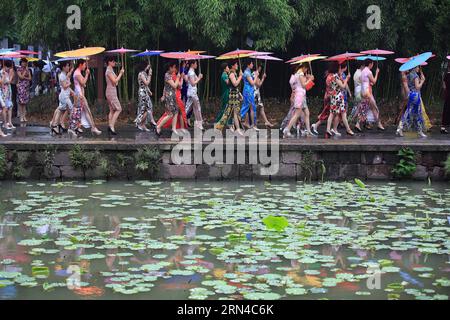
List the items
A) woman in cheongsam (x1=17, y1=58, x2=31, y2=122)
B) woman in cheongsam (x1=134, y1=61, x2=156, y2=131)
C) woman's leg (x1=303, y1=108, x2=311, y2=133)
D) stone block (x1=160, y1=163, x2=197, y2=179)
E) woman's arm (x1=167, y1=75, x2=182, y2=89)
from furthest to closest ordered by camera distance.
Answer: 1. woman in cheongsam (x1=17, y1=58, x2=31, y2=122)
2. woman in cheongsam (x1=134, y1=61, x2=156, y2=131)
3. woman's leg (x1=303, y1=108, x2=311, y2=133)
4. woman's arm (x1=167, y1=75, x2=182, y2=89)
5. stone block (x1=160, y1=163, x2=197, y2=179)

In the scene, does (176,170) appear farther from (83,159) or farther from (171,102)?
(171,102)

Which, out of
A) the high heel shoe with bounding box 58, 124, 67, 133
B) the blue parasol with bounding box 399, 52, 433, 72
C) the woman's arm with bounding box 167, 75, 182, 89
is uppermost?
the blue parasol with bounding box 399, 52, 433, 72

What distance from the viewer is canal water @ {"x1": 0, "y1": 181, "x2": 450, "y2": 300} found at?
21.6 feet

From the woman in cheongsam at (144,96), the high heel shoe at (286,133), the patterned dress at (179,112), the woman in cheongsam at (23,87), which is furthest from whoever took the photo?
the woman in cheongsam at (23,87)

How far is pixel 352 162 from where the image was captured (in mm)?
12945

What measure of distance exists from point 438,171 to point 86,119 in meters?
6.06

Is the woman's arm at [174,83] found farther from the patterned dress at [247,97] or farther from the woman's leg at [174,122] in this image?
the patterned dress at [247,97]

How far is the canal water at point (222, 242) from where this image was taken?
6582 millimetres

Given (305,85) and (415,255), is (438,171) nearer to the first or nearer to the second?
(305,85)

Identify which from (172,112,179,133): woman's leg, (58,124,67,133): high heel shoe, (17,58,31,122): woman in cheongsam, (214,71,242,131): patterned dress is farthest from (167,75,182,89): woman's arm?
(17,58,31,122): woman in cheongsam

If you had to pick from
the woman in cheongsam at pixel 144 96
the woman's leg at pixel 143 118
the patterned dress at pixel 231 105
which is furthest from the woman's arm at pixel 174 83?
the woman's leg at pixel 143 118

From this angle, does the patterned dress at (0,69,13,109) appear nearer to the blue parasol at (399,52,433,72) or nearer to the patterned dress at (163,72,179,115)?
the patterned dress at (163,72,179,115)

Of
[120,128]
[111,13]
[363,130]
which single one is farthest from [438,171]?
[111,13]

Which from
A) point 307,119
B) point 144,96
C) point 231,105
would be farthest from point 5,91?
point 307,119
